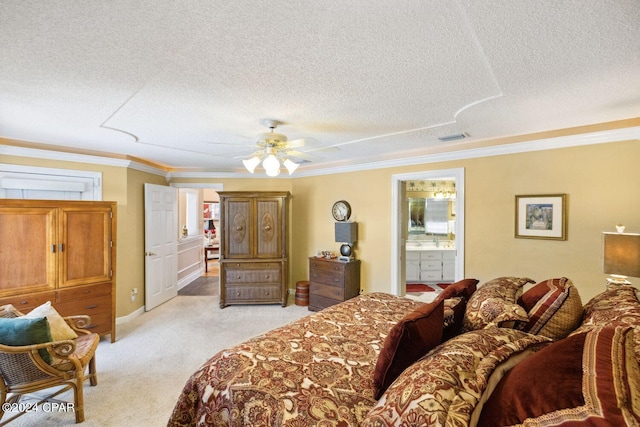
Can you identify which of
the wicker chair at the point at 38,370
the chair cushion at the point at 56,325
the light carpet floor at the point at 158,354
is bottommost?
the light carpet floor at the point at 158,354

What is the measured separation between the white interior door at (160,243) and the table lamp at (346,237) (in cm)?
298

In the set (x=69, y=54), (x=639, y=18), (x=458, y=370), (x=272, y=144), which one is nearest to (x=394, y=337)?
(x=458, y=370)

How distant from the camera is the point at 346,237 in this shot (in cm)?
458

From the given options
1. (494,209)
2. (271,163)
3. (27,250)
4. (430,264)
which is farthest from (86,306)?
(430,264)

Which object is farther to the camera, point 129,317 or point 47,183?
point 129,317

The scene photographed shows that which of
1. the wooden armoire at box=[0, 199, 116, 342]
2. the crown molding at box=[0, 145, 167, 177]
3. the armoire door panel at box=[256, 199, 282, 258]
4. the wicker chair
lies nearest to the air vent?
the armoire door panel at box=[256, 199, 282, 258]

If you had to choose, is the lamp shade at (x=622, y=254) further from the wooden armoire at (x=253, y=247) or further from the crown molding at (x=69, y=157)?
the crown molding at (x=69, y=157)

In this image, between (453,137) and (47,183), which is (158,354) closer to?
(47,183)

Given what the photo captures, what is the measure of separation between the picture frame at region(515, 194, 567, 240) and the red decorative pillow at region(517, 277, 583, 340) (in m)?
1.56

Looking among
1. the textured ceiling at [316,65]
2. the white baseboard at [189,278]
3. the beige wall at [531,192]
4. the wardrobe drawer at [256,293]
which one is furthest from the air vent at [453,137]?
the white baseboard at [189,278]

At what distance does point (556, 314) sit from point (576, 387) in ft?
3.30

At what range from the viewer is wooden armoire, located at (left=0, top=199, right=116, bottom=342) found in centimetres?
287

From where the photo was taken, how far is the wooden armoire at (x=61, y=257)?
9.41 ft

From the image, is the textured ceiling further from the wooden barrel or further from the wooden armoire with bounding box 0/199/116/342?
the wooden barrel
